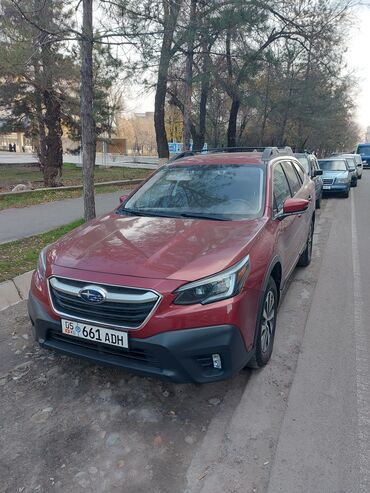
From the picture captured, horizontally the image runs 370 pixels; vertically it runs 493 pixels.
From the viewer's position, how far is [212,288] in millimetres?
2562

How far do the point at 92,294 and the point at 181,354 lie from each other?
0.70 metres

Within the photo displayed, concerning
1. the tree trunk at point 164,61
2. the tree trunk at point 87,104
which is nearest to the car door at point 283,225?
the tree trunk at point 87,104

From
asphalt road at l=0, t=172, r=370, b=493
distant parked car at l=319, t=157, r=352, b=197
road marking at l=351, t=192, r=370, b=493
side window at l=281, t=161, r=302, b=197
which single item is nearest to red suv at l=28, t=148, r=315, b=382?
asphalt road at l=0, t=172, r=370, b=493

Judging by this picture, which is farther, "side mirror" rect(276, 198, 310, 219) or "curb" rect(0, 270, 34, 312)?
"curb" rect(0, 270, 34, 312)

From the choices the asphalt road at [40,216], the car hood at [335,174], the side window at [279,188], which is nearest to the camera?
the side window at [279,188]

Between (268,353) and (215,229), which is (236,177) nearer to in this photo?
(215,229)

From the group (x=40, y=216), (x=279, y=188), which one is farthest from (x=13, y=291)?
(x=40, y=216)

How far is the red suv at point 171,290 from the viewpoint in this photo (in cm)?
249

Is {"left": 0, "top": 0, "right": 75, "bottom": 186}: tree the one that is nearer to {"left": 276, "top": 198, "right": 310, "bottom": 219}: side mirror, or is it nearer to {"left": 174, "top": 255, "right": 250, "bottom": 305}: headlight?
{"left": 276, "top": 198, "right": 310, "bottom": 219}: side mirror

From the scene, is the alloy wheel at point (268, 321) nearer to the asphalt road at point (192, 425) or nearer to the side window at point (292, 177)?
the asphalt road at point (192, 425)

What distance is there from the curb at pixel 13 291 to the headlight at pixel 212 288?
289 centimetres

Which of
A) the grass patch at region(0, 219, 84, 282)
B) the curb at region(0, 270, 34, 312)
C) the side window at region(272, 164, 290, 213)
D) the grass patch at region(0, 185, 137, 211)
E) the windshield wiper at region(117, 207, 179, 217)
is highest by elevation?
the side window at region(272, 164, 290, 213)

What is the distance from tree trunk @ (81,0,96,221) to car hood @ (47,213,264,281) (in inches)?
150

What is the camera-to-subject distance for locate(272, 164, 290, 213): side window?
390 centimetres
